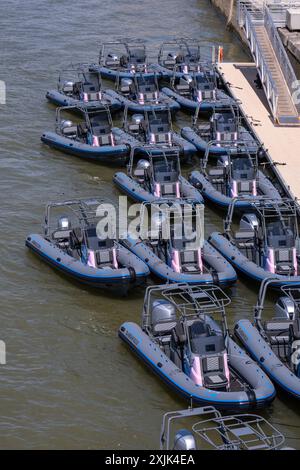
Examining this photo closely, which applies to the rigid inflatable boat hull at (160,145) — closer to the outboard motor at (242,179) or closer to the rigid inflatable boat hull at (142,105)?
the rigid inflatable boat hull at (142,105)

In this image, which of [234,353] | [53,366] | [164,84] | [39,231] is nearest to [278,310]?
[234,353]

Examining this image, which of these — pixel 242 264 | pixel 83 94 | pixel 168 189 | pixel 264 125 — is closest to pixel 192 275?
pixel 242 264

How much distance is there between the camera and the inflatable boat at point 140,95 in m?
40.2

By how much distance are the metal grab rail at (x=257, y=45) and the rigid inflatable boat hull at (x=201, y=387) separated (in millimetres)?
17476

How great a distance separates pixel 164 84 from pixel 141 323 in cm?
2125

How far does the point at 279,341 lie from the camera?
78.5ft

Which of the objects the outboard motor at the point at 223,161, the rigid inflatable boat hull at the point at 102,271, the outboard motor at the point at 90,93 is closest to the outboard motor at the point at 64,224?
the rigid inflatable boat hull at the point at 102,271

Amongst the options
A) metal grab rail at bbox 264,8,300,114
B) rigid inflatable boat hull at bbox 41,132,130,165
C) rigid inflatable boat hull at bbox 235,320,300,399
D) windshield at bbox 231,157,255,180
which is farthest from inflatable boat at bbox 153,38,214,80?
rigid inflatable boat hull at bbox 235,320,300,399

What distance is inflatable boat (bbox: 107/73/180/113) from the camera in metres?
40.2

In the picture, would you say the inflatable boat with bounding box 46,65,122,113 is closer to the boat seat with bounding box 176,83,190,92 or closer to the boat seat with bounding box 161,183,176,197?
the boat seat with bounding box 176,83,190,92

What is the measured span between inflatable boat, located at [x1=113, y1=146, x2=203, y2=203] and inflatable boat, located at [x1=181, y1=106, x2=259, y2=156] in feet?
6.73

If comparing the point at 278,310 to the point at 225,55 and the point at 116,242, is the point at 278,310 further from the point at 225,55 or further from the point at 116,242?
the point at 225,55

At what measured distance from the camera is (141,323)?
→ 25922 mm
